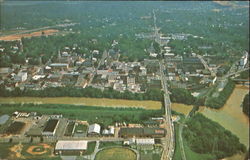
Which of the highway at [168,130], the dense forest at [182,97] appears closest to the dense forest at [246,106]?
the dense forest at [182,97]

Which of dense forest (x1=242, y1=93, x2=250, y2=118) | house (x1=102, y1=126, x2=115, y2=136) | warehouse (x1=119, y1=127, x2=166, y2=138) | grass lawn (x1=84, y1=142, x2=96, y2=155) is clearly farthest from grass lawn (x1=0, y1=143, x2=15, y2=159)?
dense forest (x1=242, y1=93, x2=250, y2=118)

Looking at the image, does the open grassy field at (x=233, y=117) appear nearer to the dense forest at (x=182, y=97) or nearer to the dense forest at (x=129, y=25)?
the dense forest at (x=182, y=97)

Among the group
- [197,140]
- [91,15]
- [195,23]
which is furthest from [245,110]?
[91,15]

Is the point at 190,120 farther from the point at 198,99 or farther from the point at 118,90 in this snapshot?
the point at 118,90

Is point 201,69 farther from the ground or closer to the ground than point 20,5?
closer to the ground

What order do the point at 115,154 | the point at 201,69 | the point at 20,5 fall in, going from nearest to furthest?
the point at 115,154
the point at 201,69
the point at 20,5

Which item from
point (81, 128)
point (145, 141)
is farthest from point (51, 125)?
point (145, 141)

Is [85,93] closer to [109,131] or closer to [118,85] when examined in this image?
[118,85]
